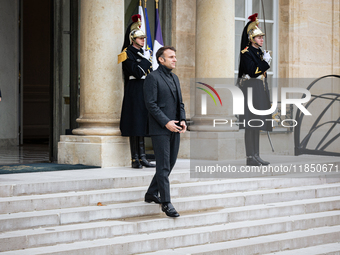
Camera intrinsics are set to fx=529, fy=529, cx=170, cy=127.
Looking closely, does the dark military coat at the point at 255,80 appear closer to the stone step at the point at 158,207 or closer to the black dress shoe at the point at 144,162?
the stone step at the point at 158,207

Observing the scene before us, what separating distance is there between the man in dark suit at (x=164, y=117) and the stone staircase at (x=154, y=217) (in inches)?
17.9

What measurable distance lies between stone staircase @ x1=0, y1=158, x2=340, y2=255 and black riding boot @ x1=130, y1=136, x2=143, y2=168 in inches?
12.5

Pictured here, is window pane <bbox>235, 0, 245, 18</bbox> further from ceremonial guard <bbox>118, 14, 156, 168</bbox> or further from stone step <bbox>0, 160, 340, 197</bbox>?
stone step <bbox>0, 160, 340, 197</bbox>

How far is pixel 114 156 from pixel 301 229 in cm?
309

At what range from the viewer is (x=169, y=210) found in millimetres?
5773

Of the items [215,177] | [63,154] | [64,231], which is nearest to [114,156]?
[63,154]

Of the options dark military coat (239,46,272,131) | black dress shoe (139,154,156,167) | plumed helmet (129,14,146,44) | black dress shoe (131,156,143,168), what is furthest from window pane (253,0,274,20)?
black dress shoe (131,156,143,168)

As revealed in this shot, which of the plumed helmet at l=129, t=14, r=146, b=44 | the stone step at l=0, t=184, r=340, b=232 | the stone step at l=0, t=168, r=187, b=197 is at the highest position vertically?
the plumed helmet at l=129, t=14, r=146, b=44

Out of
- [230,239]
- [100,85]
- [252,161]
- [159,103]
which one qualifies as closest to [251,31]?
[252,161]

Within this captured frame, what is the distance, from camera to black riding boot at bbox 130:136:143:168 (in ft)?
26.1

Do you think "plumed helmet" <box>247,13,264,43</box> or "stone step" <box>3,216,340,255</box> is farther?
"plumed helmet" <box>247,13,264,43</box>

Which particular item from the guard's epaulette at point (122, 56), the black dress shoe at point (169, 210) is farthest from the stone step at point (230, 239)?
the guard's epaulette at point (122, 56)

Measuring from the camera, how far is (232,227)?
6.01 metres

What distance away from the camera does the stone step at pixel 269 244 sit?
541 centimetres
